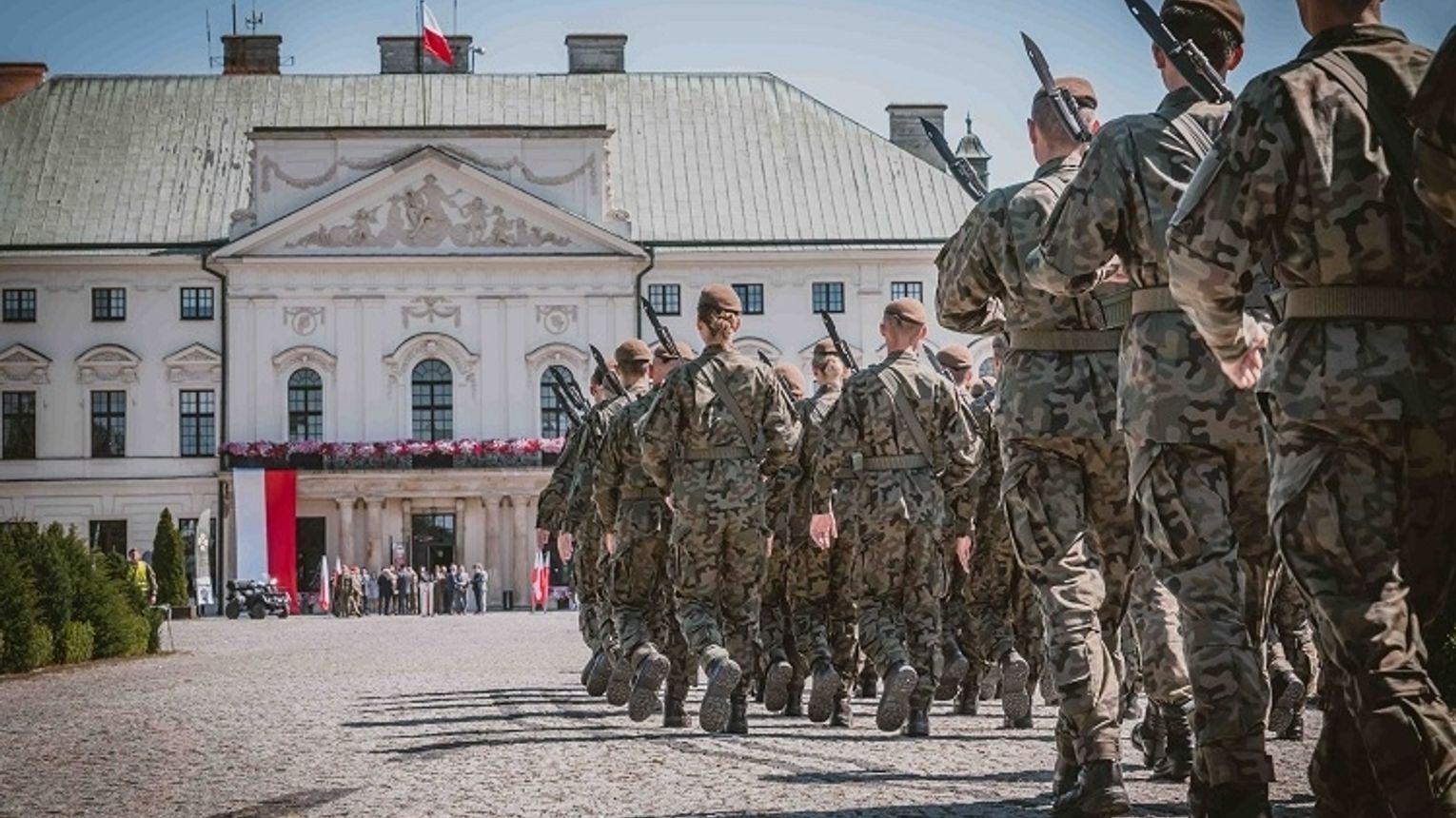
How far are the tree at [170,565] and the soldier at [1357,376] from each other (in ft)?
173

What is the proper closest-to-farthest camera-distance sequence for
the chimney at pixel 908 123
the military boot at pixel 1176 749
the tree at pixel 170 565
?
the military boot at pixel 1176 749
the tree at pixel 170 565
the chimney at pixel 908 123

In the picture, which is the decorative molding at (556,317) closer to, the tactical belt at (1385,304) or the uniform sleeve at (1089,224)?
the uniform sleeve at (1089,224)

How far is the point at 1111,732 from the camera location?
7.34 m

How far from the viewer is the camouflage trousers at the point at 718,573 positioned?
12.3m

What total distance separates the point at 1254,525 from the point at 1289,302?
1.66m

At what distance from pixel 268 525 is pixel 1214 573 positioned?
5784 cm

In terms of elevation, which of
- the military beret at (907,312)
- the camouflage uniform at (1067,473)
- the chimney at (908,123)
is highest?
the chimney at (908,123)

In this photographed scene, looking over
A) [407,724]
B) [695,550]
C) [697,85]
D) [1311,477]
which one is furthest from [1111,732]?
[697,85]

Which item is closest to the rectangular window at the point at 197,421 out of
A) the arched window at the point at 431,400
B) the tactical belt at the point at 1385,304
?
the arched window at the point at 431,400

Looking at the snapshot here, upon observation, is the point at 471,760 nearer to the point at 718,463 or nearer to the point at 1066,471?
the point at 718,463

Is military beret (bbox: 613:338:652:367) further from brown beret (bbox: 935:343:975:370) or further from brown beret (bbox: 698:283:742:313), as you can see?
brown beret (bbox: 698:283:742:313)

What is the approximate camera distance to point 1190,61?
22.5 feet

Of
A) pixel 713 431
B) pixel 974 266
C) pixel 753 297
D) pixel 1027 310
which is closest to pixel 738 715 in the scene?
pixel 713 431

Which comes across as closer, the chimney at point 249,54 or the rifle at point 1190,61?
the rifle at point 1190,61
